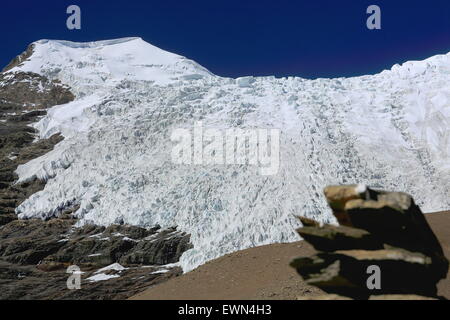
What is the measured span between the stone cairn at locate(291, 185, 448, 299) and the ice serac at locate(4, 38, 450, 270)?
1161 centimetres

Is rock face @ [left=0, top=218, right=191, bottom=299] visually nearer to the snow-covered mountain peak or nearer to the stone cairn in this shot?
the stone cairn

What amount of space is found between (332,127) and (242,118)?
18.3ft

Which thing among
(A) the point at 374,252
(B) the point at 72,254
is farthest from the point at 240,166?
(A) the point at 374,252

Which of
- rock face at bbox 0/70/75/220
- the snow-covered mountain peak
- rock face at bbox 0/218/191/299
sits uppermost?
the snow-covered mountain peak

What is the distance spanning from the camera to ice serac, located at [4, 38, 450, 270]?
82.0ft

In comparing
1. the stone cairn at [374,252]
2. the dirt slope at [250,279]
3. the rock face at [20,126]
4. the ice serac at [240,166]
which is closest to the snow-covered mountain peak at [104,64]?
the ice serac at [240,166]

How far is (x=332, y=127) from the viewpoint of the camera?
3075cm

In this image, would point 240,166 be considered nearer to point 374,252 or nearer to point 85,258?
point 85,258

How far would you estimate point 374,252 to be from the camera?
10.9 meters

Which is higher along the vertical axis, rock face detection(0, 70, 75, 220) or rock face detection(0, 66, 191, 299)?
rock face detection(0, 70, 75, 220)

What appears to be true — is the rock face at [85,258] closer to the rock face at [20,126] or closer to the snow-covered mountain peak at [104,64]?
the rock face at [20,126]

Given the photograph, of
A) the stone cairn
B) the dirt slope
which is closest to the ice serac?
the dirt slope

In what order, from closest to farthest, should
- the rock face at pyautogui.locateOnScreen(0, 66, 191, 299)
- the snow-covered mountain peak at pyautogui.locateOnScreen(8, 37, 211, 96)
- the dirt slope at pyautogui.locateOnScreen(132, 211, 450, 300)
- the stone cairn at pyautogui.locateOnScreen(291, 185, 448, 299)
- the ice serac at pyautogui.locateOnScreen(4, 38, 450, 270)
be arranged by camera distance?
the stone cairn at pyautogui.locateOnScreen(291, 185, 448, 299)
the dirt slope at pyautogui.locateOnScreen(132, 211, 450, 300)
the rock face at pyautogui.locateOnScreen(0, 66, 191, 299)
the ice serac at pyautogui.locateOnScreen(4, 38, 450, 270)
the snow-covered mountain peak at pyautogui.locateOnScreen(8, 37, 211, 96)

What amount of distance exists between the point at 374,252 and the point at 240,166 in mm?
16789
